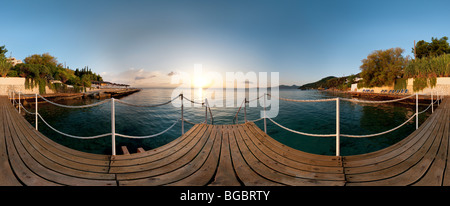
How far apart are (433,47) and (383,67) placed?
24.1 feet

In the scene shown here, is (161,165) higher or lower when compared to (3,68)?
lower

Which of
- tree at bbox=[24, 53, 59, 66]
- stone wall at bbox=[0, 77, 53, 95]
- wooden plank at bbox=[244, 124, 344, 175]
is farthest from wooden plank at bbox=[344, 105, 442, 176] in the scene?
tree at bbox=[24, 53, 59, 66]

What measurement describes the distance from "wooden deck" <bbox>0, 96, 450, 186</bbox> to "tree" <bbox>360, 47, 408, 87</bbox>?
33.9 m

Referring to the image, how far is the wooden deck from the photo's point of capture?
1726 millimetres

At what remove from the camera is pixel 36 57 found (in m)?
34.7

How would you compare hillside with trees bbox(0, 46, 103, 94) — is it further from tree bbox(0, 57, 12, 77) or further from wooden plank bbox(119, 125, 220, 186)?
wooden plank bbox(119, 125, 220, 186)

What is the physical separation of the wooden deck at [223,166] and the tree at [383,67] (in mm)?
33924

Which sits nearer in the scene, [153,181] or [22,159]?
[153,181]

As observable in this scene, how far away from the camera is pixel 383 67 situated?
97.4ft

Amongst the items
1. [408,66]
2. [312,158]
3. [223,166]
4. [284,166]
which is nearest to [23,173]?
[223,166]

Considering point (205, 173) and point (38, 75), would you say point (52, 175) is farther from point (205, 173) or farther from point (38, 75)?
point (38, 75)
